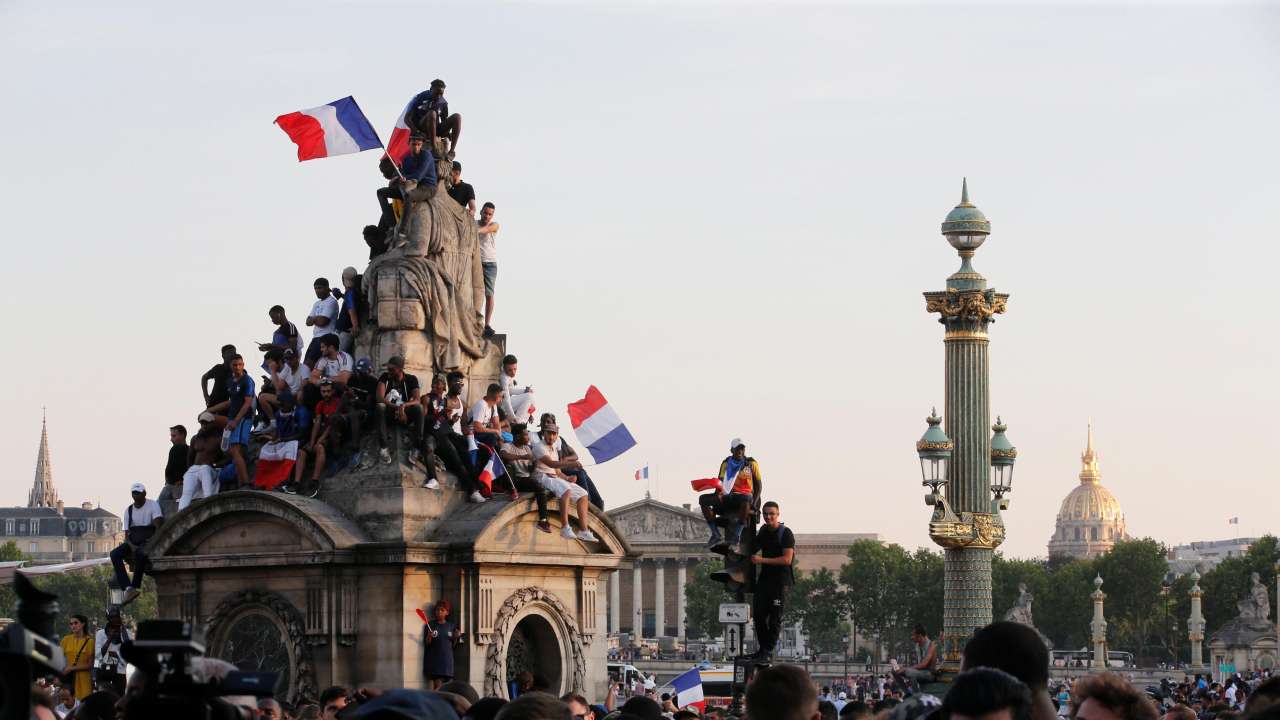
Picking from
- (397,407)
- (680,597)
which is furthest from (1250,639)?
(680,597)

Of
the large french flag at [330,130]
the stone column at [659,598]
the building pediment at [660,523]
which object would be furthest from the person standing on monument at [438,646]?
the building pediment at [660,523]

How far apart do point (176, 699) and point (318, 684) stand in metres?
17.5

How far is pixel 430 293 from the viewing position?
25.1 m

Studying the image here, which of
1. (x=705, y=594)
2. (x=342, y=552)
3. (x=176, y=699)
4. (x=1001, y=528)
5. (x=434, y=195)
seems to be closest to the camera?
(x=176, y=699)

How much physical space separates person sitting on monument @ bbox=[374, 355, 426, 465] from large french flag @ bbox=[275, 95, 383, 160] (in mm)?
3253

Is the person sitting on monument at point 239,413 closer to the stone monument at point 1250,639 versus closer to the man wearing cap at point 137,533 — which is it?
the man wearing cap at point 137,533

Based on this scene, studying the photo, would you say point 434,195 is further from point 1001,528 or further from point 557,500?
point 1001,528

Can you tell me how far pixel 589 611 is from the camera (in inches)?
1006

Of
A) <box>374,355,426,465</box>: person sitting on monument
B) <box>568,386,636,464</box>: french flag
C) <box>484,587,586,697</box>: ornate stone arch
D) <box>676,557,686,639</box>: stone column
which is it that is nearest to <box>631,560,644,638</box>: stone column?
<box>676,557,686,639</box>: stone column

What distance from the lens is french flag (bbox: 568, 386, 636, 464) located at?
27.2 metres

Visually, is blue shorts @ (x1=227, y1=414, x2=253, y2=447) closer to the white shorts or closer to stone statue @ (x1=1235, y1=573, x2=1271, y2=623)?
the white shorts

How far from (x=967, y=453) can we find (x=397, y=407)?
1088cm

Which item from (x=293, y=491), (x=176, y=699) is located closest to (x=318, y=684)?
(x=293, y=491)

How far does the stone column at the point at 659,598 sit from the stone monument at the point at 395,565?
460 feet
